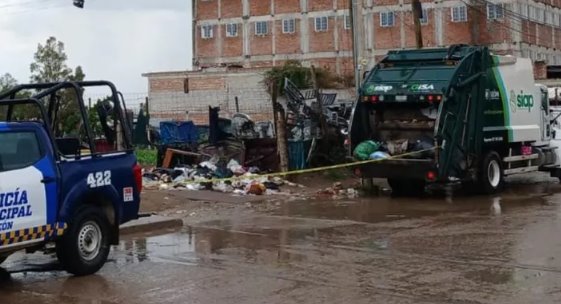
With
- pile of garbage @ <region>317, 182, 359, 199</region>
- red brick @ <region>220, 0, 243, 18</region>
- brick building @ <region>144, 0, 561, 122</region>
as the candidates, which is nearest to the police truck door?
pile of garbage @ <region>317, 182, 359, 199</region>

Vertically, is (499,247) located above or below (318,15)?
below

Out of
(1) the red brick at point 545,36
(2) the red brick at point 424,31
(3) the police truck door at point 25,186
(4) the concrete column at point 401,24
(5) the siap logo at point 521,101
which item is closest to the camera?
(3) the police truck door at point 25,186

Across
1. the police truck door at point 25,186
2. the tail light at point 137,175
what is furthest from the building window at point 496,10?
the police truck door at point 25,186

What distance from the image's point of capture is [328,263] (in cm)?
974

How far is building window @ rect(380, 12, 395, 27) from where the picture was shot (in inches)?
2719

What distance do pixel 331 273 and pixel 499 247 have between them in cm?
282

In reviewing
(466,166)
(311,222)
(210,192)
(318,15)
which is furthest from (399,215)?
(318,15)

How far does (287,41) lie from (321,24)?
3578mm

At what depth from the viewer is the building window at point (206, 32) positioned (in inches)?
3051

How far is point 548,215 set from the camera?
14.1 metres

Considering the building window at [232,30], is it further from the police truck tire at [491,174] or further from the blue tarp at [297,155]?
the police truck tire at [491,174]

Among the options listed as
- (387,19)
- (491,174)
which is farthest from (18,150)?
(387,19)

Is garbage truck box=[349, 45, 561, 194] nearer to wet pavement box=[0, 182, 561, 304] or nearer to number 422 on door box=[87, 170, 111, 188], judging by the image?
wet pavement box=[0, 182, 561, 304]

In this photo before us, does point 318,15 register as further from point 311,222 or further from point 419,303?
point 419,303
